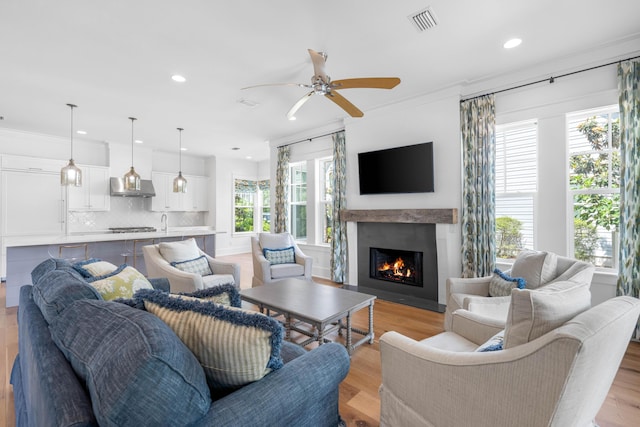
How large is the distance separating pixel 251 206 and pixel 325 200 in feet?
12.9

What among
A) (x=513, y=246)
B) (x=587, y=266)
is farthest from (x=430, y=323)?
(x=587, y=266)

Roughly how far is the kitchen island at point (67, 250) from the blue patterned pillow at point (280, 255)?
1813 millimetres

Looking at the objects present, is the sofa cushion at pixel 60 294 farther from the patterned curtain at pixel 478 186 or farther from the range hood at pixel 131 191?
the range hood at pixel 131 191

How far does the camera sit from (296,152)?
5953 millimetres

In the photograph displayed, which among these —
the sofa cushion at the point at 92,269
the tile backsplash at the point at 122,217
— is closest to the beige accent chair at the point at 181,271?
the sofa cushion at the point at 92,269

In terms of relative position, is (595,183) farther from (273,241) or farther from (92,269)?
(92,269)

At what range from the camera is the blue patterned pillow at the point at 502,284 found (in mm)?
2317

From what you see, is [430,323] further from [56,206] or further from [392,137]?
[56,206]

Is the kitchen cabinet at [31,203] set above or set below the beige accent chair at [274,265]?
above

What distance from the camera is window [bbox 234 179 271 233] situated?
8602 mm

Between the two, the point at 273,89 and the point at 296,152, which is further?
the point at 296,152

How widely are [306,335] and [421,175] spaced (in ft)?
8.35

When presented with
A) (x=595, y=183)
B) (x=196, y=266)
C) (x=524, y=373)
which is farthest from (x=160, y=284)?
(x=595, y=183)

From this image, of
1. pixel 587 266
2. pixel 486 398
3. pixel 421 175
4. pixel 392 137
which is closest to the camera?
pixel 486 398
